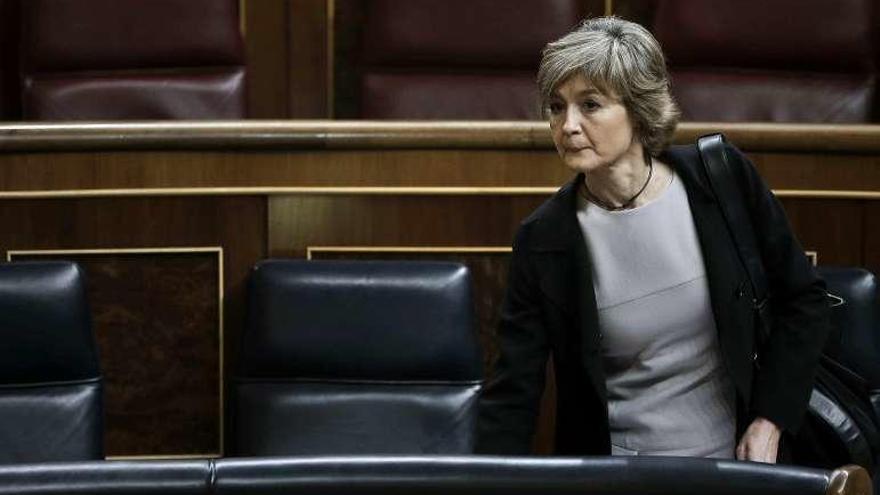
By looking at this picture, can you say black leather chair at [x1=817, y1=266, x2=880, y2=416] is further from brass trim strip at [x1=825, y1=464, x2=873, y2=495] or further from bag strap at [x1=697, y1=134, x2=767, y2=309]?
brass trim strip at [x1=825, y1=464, x2=873, y2=495]

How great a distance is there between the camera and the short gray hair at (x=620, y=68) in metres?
0.64

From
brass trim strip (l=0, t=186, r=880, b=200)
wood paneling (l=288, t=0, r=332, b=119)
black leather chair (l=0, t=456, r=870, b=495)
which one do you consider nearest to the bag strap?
black leather chair (l=0, t=456, r=870, b=495)

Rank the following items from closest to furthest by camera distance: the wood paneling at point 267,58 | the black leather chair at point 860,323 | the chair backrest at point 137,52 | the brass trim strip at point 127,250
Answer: the black leather chair at point 860,323 < the brass trim strip at point 127,250 < the chair backrest at point 137,52 < the wood paneling at point 267,58

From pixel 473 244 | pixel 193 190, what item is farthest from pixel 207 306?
pixel 473 244

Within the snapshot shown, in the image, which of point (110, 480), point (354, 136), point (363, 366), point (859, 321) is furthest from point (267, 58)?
point (110, 480)

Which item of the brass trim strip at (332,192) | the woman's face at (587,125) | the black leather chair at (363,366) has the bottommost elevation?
the black leather chair at (363,366)

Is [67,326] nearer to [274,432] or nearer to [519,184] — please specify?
[274,432]

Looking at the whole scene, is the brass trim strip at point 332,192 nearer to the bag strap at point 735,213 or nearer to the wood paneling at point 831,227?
the wood paneling at point 831,227

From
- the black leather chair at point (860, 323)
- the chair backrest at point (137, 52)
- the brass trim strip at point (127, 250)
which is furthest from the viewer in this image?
the chair backrest at point (137, 52)

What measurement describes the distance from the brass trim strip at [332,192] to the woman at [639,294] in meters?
0.32

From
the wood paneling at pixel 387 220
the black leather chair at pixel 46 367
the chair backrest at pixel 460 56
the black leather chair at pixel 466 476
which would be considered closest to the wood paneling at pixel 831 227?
the wood paneling at pixel 387 220

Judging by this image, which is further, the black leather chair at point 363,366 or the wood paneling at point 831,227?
the wood paneling at point 831,227

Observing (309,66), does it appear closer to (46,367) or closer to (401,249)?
(401,249)

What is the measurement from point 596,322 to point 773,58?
69cm
